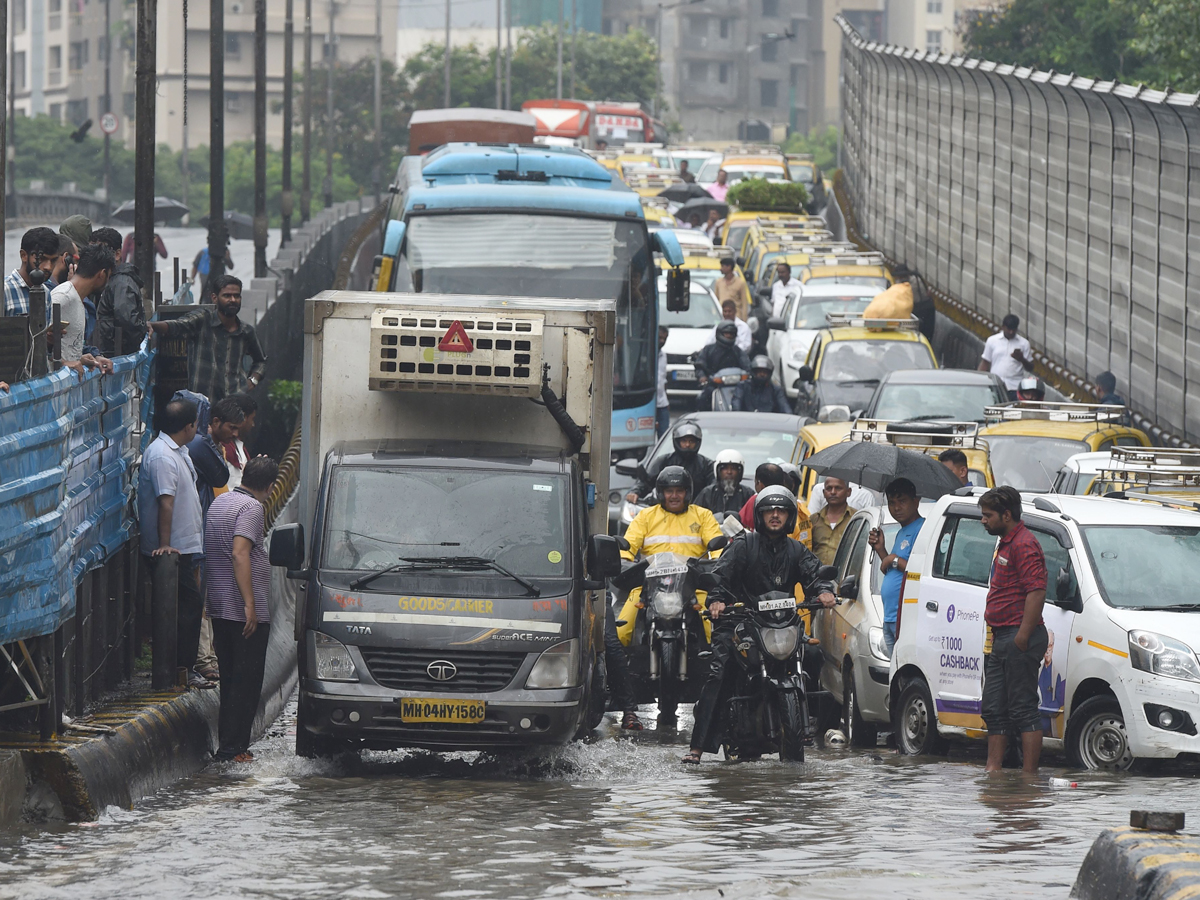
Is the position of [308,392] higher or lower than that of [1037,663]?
higher

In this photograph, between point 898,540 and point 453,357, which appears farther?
point 898,540

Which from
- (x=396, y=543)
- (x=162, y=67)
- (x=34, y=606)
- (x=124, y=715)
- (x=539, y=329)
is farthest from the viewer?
(x=162, y=67)

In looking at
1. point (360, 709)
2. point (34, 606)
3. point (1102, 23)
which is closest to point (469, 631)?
point (360, 709)

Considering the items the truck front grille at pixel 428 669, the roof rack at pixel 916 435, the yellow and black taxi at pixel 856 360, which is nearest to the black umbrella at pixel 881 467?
the roof rack at pixel 916 435

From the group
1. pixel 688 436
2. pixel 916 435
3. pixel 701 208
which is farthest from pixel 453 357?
pixel 701 208

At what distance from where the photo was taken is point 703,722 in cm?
1205

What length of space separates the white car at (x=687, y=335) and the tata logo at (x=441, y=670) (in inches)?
700

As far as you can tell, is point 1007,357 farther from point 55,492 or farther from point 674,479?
point 55,492

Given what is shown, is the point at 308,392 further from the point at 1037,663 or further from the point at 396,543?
the point at 1037,663

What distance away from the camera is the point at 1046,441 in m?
18.0

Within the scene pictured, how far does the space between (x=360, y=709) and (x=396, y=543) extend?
993mm

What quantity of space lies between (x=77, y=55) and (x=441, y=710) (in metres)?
137

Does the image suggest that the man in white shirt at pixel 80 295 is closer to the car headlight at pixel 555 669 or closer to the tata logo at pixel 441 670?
the tata logo at pixel 441 670

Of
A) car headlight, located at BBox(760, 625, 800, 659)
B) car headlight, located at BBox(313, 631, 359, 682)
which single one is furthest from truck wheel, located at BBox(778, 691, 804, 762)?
car headlight, located at BBox(313, 631, 359, 682)
